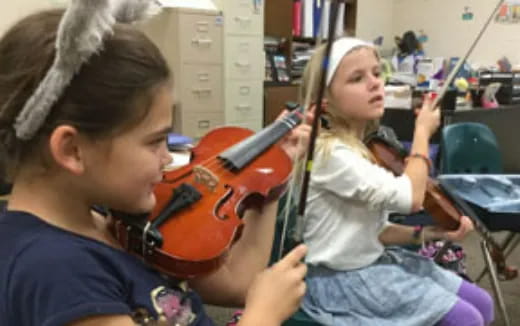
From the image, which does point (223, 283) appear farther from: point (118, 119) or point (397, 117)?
point (397, 117)

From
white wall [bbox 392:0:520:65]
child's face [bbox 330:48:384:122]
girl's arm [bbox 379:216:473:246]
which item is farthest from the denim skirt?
white wall [bbox 392:0:520:65]

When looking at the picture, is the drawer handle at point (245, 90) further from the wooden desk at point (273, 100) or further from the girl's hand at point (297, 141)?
the girl's hand at point (297, 141)

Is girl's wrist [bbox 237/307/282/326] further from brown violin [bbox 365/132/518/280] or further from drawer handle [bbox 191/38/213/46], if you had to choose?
drawer handle [bbox 191/38/213/46]

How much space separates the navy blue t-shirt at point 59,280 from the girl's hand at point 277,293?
0.42 ft

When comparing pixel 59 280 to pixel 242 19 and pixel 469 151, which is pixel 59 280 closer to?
pixel 469 151

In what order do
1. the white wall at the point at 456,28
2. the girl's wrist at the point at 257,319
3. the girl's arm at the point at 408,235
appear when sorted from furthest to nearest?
the white wall at the point at 456,28, the girl's arm at the point at 408,235, the girl's wrist at the point at 257,319

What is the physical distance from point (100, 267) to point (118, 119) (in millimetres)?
179

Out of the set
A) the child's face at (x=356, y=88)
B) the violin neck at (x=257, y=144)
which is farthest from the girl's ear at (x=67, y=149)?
the child's face at (x=356, y=88)

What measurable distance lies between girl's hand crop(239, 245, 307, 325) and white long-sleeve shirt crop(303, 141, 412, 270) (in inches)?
14.1

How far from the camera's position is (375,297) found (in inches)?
41.6

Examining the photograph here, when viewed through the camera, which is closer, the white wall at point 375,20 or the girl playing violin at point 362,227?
the girl playing violin at point 362,227

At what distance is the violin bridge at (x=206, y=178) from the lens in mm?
921

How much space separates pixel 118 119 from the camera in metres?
0.60

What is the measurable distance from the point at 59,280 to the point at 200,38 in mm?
2572
